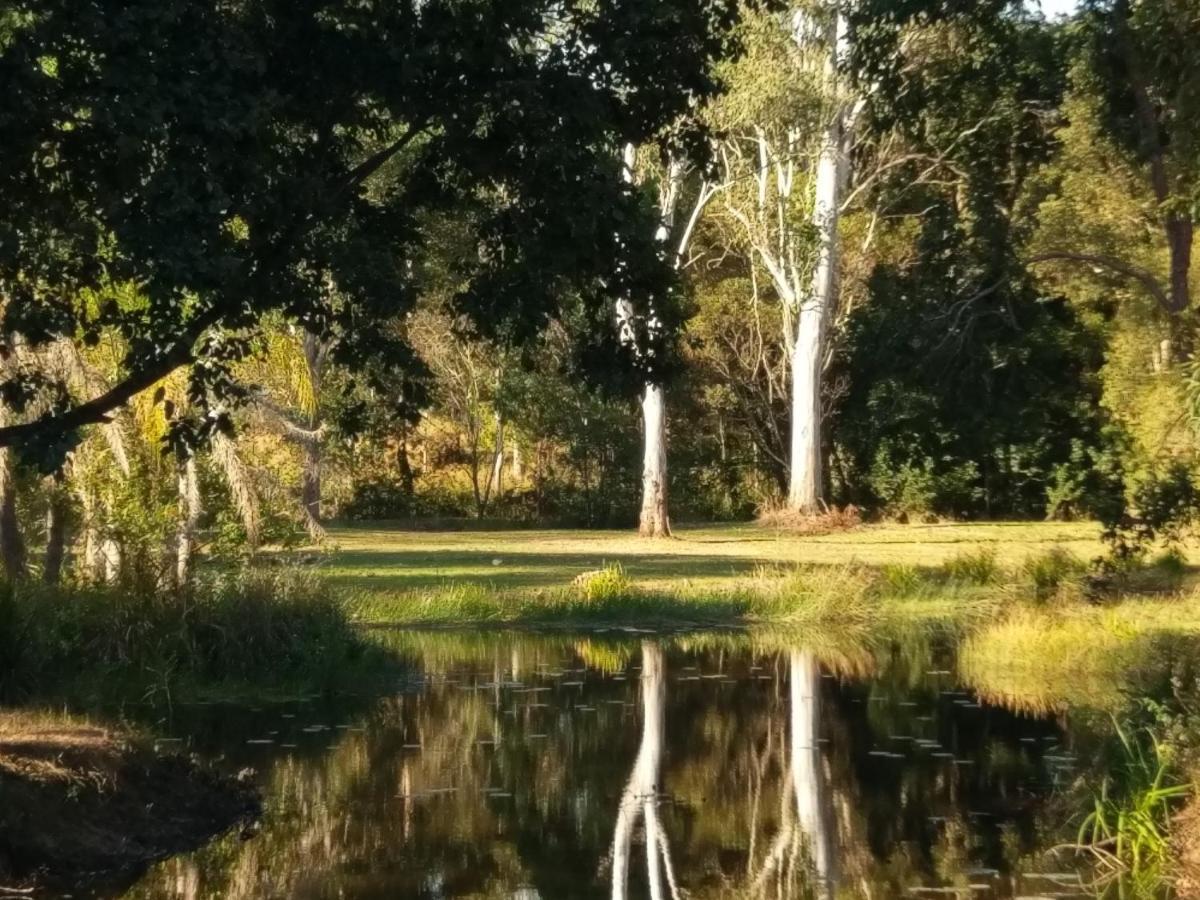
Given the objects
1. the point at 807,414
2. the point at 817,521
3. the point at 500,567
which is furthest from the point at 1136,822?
the point at 817,521

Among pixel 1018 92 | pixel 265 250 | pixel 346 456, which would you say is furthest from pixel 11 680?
pixel 346 456

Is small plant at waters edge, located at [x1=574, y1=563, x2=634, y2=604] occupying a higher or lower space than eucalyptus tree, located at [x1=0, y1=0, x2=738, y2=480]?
lower

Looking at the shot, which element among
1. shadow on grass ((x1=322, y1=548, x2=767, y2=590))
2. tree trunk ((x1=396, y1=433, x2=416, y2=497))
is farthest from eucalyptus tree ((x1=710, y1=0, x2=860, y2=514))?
tree trunk ((x1=396, y1=433, x2=416, y2=497))

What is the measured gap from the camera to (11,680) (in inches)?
664

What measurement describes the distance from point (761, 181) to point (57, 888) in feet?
110

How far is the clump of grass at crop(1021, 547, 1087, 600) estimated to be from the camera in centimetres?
2681

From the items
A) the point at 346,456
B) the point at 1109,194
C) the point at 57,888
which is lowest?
the point at 57,888

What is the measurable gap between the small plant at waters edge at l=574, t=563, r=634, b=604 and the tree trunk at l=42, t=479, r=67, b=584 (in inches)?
375

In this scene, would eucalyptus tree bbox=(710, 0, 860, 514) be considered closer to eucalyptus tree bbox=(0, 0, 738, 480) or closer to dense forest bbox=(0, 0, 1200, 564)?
dense forest bbox=(0, 0, 1200, 564)

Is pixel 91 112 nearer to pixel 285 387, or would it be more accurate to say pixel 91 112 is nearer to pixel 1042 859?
pixel 1042 859

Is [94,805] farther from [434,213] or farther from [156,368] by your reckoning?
[434,213]

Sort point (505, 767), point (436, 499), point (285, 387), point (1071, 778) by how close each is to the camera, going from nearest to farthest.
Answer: point (1071, 778)
point (505, 767)
point (285, 387)
point (436, 499)

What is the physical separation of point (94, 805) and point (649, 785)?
4.84m

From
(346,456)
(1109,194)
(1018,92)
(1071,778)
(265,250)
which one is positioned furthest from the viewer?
(346,456)
